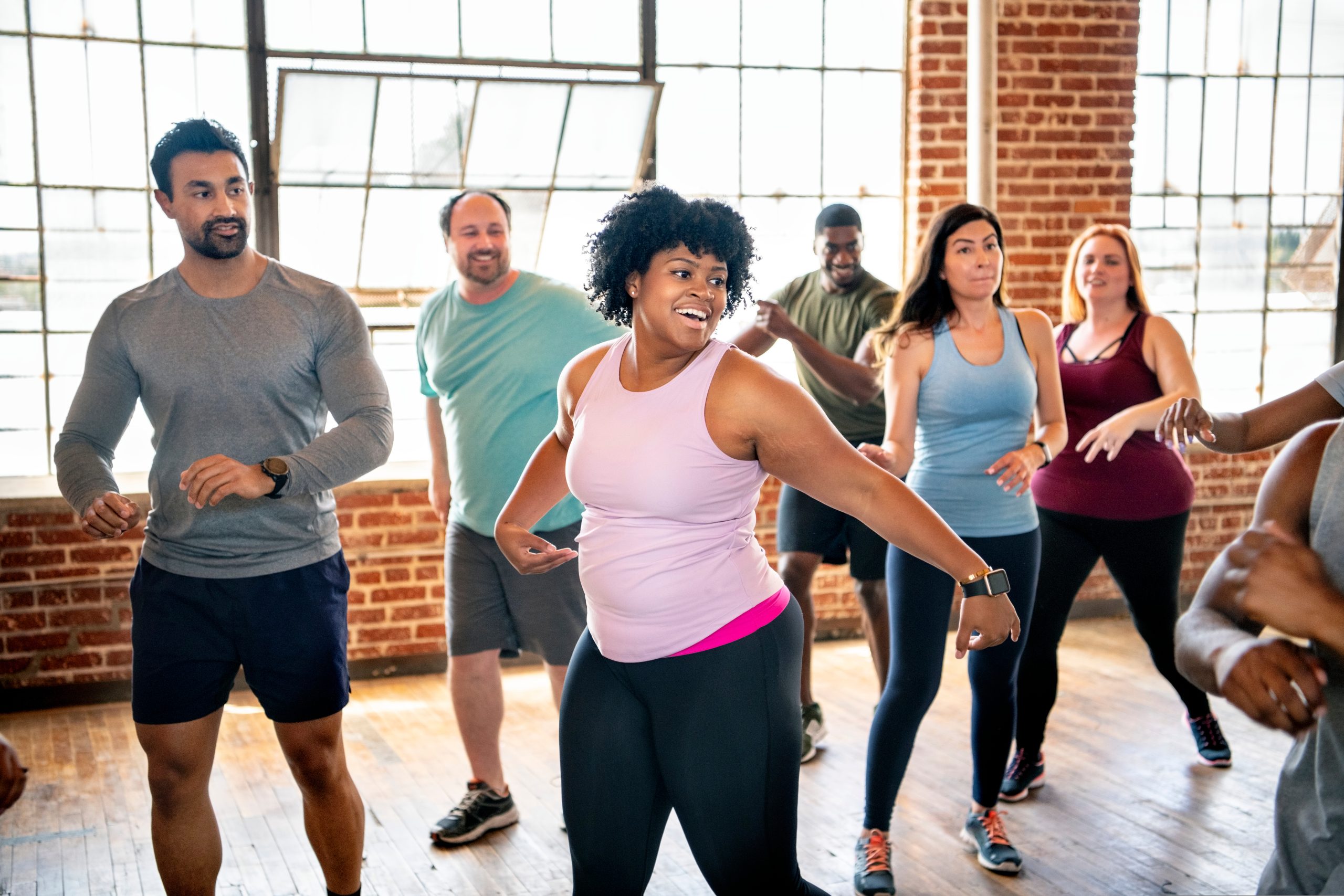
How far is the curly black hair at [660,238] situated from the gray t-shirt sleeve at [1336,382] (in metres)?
0.97

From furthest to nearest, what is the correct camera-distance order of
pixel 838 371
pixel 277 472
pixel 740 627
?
pixel 838 371, pixel 277 472, pixel 740 627

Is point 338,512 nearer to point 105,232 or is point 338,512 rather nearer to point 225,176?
point 105,232

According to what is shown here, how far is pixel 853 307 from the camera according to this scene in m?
4.24

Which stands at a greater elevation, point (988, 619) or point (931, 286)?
point (931, 286)

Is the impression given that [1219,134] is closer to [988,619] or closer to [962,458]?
[962,458]

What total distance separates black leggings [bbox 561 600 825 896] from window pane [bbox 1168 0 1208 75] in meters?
5.25

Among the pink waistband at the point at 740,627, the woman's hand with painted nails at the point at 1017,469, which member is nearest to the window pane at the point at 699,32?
the woman's hand with painted nails at the point at 1017,469

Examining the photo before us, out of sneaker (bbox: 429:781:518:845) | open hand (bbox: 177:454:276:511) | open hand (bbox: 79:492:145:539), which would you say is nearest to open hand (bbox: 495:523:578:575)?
open hand (bbox: 177:454:276:511)

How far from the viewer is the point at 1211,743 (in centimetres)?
403

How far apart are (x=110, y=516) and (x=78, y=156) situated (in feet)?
10.7

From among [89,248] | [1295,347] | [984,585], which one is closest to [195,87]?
[89,248]

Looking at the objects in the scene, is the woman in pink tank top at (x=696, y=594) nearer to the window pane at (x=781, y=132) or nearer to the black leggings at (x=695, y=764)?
the black leggings at (x=695, y=764)

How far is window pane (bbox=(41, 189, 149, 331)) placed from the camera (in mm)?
5039

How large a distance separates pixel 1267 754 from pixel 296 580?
3231 millimetres
